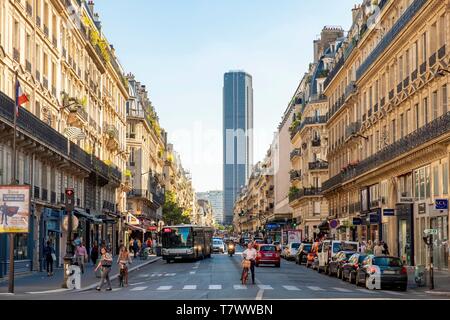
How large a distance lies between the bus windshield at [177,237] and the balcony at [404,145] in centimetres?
1561

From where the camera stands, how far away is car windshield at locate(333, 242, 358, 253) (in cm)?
4478

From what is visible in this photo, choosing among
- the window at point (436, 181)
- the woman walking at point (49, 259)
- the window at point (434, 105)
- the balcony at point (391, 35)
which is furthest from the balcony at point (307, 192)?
the woman walking at point (49, 259)

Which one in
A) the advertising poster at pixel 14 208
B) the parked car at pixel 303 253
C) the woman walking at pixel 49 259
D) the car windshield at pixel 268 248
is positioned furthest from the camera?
the parked car at pixel 303 253

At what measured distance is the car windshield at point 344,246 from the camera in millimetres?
44781

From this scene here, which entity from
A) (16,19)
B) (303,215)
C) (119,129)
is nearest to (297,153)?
(303,215)

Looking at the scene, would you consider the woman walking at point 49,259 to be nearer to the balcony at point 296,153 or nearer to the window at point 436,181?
the window at point 436,181

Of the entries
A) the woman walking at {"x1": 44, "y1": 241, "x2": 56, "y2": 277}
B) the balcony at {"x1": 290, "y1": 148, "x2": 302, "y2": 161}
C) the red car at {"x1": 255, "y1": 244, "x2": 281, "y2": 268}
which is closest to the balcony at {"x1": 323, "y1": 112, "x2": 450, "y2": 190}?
the red car at {"x1": 255, "y1": 244, "x2": 281, "y2": 268}

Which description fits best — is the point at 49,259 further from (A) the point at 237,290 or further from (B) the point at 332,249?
(B) the point at 332,249

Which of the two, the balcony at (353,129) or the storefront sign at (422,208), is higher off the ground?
the balcony at (353,129)

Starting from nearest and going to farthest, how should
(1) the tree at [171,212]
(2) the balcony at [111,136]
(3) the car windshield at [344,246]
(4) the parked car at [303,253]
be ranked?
1. (3) the car windshield at [344,246]
2. (4) the parked car at [303,253]
3. (2) the balcony at [111,136]
4. (1) the tree at [171,212]

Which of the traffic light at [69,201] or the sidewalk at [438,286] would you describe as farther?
the traffic light at [69,201]

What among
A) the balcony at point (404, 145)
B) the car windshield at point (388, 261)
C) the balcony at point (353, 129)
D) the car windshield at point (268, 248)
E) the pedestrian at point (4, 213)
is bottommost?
the car windshield at point (268, 248)

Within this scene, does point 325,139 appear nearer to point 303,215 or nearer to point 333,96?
point 303,215
